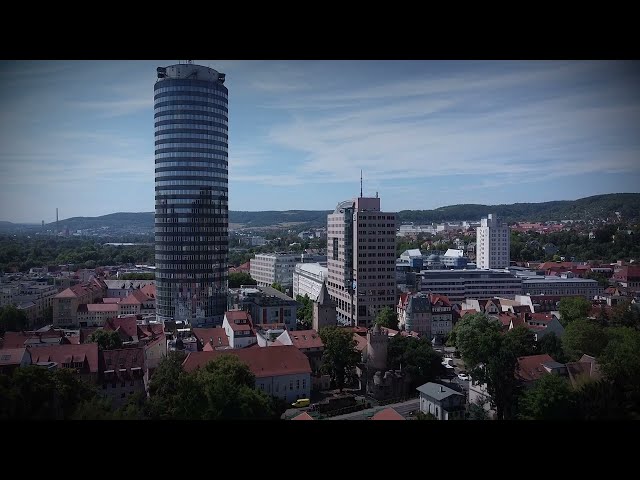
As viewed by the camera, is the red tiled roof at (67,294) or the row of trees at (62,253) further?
the row of trees at (62,253)

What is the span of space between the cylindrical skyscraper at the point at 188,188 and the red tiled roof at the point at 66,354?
6.37 metres

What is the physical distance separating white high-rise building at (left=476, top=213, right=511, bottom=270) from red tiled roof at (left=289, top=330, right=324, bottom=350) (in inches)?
678

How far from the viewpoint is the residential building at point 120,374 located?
8602mm

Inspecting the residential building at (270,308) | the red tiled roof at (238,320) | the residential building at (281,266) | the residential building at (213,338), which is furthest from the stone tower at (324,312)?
the residential building at (281,266)

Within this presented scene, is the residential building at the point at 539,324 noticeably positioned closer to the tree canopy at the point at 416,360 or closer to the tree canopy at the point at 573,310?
the tree canopy at the point at 573,310

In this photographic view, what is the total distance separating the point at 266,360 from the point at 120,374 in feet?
8.21

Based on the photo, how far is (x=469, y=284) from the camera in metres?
19.6

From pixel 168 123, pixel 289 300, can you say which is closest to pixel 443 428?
pixel 289 300

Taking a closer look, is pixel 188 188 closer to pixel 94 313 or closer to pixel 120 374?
pixel 94 313

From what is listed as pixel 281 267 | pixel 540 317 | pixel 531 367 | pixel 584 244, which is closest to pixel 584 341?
pixel 531 367

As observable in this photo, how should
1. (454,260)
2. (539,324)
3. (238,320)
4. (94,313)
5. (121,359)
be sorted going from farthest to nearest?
(454,260) → (94,313) → (539,324) → (238,320) → (121,359)

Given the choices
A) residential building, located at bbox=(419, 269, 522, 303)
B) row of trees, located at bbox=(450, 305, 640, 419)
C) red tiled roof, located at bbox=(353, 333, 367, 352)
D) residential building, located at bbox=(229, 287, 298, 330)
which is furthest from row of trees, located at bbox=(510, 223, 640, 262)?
red tiled roof, located at bbox=(353, 333, 367, 352)

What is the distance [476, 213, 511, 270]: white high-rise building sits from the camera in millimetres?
26078
